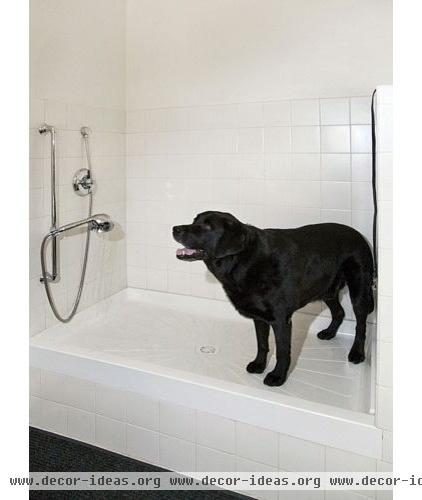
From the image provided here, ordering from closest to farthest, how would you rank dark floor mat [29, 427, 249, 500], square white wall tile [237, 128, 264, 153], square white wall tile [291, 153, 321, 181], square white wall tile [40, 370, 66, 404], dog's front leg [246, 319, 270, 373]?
1. dark floor mat [29, 427, 249, 500]
2. dog's front leg [246, 319, 270, 373]
3. square white wall tile [40, 370, 66, 404]
4. square white wall tile [291, 153, 321, 181]
5. square white wall tile [237, 128, 264, 153]

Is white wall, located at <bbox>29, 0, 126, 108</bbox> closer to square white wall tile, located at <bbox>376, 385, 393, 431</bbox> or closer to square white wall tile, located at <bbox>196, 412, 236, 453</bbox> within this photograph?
square white wall tile, located at <bbox>196, 412, 236, 453</bbox>

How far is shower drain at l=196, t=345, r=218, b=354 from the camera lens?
6.46 feet

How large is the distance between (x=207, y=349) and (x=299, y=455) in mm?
737

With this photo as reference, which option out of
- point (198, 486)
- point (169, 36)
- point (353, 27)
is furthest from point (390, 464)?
point (169, 36)

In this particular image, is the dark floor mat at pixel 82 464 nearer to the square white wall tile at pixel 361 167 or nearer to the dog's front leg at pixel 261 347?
the dog's front leg at pixel 261 347

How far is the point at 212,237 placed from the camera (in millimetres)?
1494

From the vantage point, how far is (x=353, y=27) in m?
2.00

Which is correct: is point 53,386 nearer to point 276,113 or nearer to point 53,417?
point 53,417

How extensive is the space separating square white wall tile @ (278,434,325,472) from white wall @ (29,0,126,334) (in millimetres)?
1246

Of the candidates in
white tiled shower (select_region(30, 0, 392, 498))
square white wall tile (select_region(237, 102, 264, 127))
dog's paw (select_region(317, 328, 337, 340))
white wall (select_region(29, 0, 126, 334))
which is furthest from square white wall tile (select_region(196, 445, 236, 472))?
square white wall tile (select_region(237, 102, 264, 127))

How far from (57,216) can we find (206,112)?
39.6 inches

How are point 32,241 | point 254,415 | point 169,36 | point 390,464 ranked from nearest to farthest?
point 390,464 < point 254,415 < point 32,241 < point 169,36
